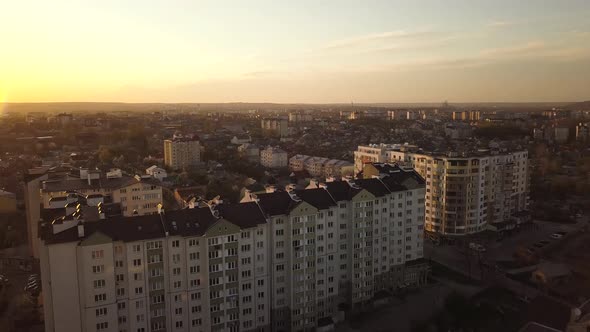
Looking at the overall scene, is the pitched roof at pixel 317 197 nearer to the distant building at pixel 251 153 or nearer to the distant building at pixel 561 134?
the distant building at pixel 251 153

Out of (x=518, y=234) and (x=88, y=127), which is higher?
(x=88, y=127)

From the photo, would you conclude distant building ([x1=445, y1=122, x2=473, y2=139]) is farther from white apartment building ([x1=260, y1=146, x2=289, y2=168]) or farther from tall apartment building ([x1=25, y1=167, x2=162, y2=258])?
tall apartment building ([x1=25, y1=167, x2=162, y2=258])

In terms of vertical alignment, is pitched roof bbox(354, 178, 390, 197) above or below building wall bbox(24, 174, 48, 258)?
above

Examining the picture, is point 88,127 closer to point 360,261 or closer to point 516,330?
point 360,261

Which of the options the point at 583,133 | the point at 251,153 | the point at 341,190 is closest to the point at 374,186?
the point at 341,190

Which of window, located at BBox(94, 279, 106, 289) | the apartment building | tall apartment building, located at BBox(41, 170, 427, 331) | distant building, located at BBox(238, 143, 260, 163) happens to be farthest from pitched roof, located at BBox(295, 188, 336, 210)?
distant building, located at BBox(238, 143, 260, 163)

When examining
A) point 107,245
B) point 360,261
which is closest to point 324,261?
point 360,261

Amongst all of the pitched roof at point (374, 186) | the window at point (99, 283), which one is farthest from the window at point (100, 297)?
the pitched roof at point (374, 186)
